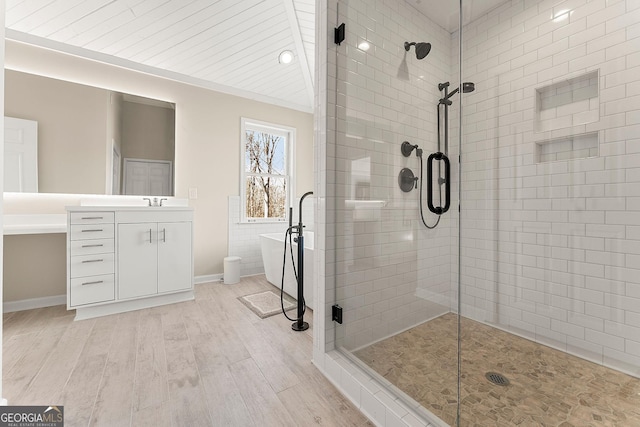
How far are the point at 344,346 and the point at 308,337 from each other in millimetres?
491

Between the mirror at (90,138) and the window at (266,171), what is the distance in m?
1.02

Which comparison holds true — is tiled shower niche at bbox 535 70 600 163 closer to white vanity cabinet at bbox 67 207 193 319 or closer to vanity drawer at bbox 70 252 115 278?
white vanity cabinet at bbox 67 207 193 319

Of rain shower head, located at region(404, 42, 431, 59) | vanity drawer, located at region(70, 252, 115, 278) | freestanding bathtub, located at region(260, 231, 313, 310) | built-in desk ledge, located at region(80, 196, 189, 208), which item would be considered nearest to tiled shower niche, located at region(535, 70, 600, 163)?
rain shower head, located at region(404, 42, 431, 59)

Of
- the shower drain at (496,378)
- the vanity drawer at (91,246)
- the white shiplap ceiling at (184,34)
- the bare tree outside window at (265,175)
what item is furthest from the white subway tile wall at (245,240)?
the shower drain at (496,378)

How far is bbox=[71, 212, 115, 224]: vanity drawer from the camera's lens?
2324 mm

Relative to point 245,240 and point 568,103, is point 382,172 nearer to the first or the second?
point 568,103

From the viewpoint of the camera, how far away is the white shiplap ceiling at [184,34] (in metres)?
2.47

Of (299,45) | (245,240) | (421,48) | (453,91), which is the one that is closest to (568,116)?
(453,91)

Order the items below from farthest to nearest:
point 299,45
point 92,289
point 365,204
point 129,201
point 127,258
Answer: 1. point 299,45
2. point 129,201
3. point 127,258
4. point 92,289
5. point 365,204

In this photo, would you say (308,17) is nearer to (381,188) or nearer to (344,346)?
(381,188)

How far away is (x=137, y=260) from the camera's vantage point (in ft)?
8.52

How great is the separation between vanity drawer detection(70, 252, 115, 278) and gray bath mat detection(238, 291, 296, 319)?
4.07ft

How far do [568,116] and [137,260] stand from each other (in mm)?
3632

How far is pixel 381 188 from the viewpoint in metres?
1.77
